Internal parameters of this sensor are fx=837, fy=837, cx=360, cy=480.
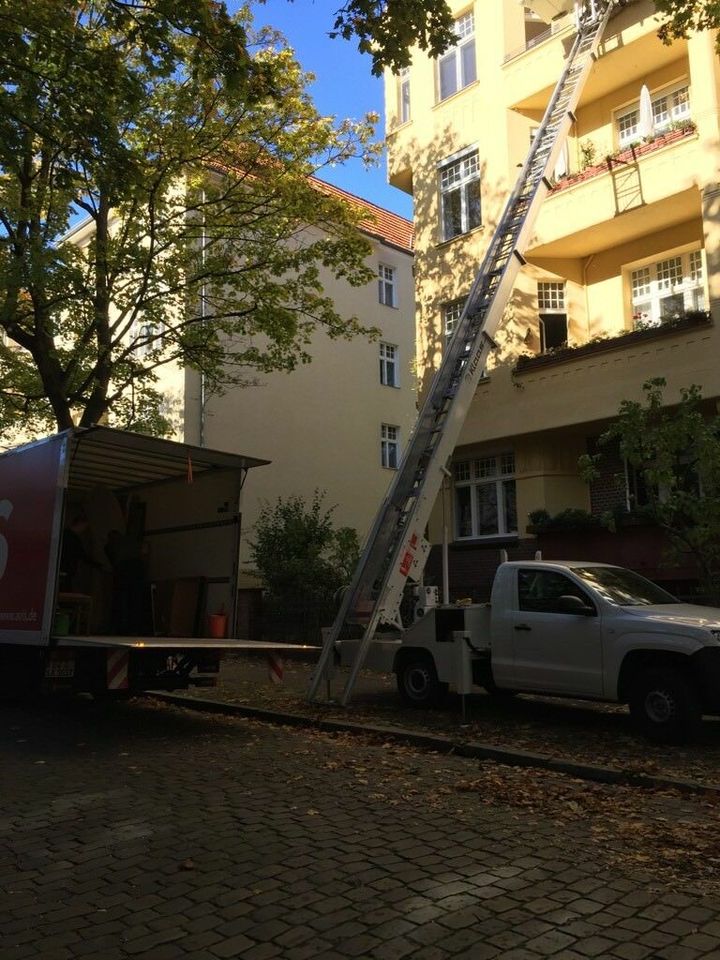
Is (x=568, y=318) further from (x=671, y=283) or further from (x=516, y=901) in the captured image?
(x=516, y=901)

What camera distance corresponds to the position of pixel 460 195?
20.0m

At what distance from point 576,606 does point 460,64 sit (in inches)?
658

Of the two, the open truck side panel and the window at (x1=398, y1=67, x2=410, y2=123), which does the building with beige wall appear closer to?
the window at (x1=398, y1=67, x2=410, y2=123)

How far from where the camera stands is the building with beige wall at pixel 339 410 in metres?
24.9

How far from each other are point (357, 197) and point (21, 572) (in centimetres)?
2406

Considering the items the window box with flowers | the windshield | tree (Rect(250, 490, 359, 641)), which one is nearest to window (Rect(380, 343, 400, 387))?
tree (Rect(250, 490, 359, 641))

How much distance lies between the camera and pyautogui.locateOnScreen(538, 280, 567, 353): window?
1825cm

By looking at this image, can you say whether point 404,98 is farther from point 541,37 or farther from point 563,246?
point 563,246

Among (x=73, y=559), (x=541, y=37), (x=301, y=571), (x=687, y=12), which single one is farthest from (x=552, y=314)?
(x=73, y=559)

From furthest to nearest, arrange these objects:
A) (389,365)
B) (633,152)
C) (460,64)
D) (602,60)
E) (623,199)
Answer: (389,365)
(460,64)
(602,60)
(623,199)
(633,152)

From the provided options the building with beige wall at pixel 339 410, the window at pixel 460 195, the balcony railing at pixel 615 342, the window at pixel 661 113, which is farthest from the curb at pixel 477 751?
the window at pixel 661 113

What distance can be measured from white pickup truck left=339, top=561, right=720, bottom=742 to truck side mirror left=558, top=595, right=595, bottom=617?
0.01 m

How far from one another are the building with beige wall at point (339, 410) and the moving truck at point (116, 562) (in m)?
10.7

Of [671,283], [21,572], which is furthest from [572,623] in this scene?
[671,283]
